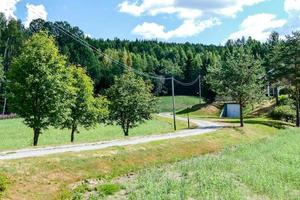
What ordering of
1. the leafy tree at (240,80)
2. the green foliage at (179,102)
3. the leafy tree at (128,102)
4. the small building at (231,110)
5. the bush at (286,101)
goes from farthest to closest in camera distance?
the green foliage at (179,102), the small building at (231,110), the bush at (286,101), the leafy tree at (240,80), the leafy tree at (128,102)

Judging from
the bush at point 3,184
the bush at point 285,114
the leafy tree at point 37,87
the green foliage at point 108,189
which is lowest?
the green foliage at point 108,189

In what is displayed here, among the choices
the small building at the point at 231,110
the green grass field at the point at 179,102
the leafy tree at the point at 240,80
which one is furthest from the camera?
the green grass field at the point at 179,102

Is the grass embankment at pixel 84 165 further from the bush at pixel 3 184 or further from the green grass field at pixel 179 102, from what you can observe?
the green grass field at pixel 179 102

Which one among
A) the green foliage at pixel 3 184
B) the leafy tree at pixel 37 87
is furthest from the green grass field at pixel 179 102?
the green foliage at pixel 3 184

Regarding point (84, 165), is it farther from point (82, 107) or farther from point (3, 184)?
point (82, 107)

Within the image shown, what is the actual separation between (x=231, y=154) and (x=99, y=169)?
45.0ft

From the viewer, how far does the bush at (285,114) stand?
91.7m

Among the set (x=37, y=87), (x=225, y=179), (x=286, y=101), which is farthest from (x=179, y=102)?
(x=225, y=179)

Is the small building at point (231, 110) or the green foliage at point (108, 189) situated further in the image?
the small building at point (231, 110)

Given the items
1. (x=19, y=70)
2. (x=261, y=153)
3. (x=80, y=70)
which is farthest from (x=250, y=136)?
(x=19, y=70)

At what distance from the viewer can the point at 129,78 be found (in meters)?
66.4

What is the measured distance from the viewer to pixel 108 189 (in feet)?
81.6

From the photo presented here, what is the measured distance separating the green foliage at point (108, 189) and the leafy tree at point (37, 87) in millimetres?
19467

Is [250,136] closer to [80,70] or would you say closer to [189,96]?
[80,70]
